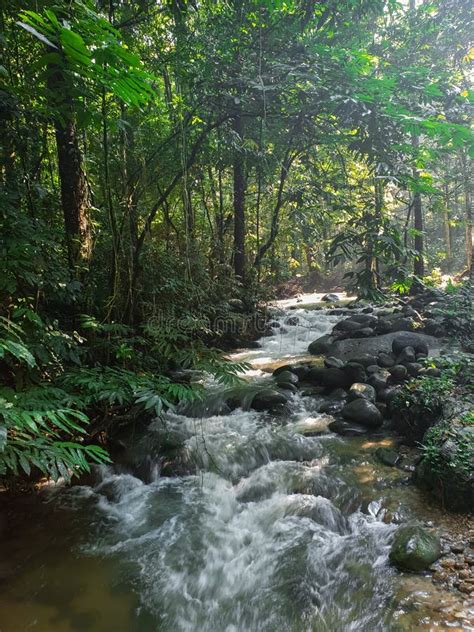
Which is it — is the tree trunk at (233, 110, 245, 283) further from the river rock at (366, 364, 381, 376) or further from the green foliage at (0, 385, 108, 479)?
the green foliage at (0, 385, 108, 479)

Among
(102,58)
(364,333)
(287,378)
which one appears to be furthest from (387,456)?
(364,333)

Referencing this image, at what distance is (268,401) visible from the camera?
6.23 m

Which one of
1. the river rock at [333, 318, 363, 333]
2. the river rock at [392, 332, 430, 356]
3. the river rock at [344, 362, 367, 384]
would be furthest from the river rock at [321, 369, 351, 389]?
the river rock at [333, 318, 363, 333]

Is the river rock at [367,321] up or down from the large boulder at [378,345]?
up

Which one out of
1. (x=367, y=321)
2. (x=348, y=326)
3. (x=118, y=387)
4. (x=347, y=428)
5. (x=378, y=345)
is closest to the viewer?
(x=118, y=387)

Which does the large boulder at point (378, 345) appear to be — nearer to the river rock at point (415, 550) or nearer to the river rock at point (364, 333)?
the river rock at point (364, 333)

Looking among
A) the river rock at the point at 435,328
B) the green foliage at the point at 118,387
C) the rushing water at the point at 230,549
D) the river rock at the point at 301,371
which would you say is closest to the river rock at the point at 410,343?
the river rock at the point at 435,328

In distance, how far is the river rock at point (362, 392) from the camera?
6.01m

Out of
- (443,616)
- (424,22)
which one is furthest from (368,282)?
(424,22)

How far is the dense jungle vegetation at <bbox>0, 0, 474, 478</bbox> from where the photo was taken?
108 inches

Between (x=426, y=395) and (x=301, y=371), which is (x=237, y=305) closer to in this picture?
(x=301, y=371)

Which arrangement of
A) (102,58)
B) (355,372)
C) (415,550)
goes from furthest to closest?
(355,372) → (415,550) → (102,58)

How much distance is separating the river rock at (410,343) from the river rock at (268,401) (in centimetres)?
289

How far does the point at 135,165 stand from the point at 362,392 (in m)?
5.75
